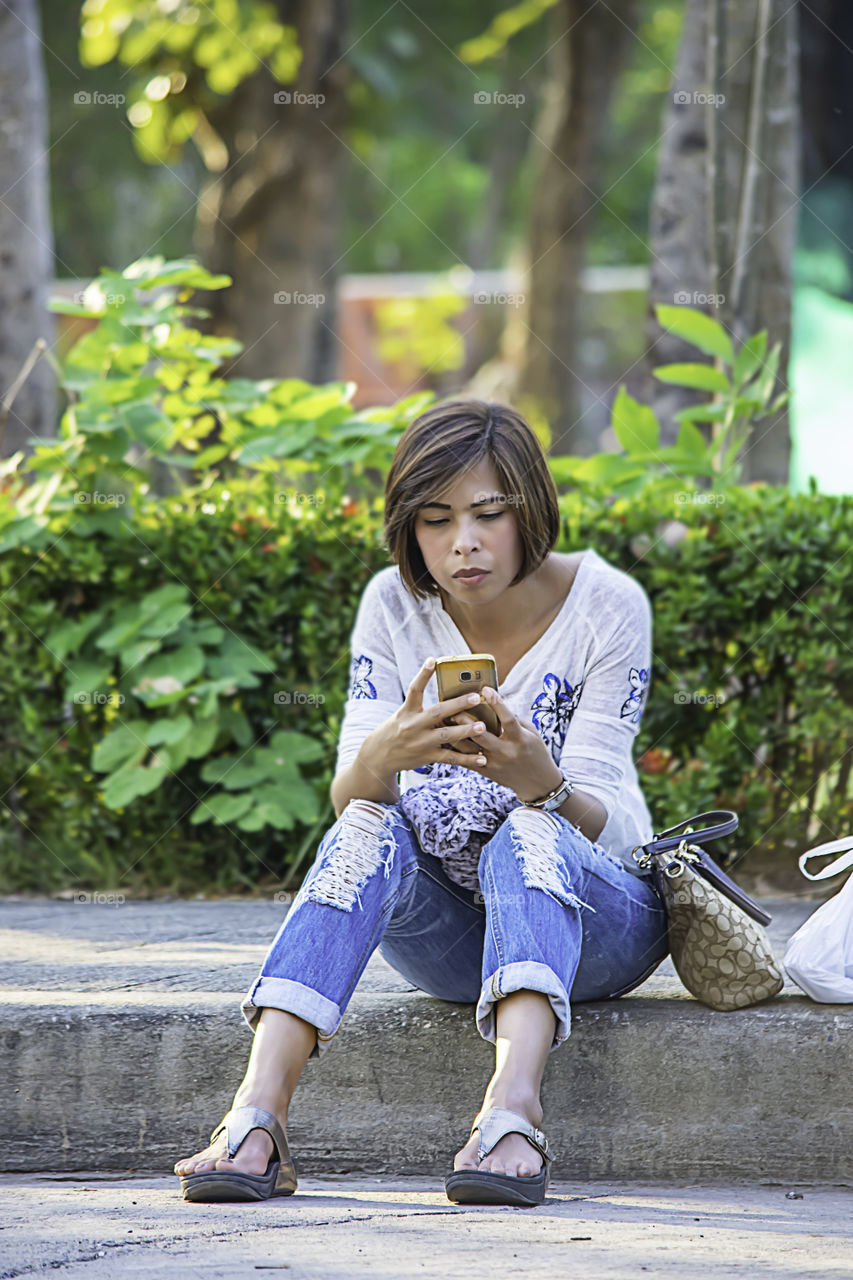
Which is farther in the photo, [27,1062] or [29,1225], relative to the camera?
[27,1062]

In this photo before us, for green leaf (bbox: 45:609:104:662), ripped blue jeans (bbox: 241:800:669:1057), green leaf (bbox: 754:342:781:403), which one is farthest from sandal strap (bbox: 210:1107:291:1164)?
green leaf (bbox: 754:342:781:403)

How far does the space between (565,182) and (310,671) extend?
9102 millimetres

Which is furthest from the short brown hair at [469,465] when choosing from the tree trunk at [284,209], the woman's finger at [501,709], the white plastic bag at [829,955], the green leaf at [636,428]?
the tree trunk at [284,209]

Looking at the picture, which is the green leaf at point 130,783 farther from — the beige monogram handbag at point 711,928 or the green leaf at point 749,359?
the green leaf at point 749,359

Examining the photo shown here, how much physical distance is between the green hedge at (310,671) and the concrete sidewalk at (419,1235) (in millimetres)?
1677

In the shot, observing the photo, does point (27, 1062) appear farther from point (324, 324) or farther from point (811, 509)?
point (324, 324)

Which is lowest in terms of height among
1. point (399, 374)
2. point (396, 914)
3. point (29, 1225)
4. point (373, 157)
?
point (29, 1225)

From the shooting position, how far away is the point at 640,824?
2.79 meters

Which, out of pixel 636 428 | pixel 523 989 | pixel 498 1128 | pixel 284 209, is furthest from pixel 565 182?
pixel 498 1128

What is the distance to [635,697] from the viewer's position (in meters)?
Answer: 2.73

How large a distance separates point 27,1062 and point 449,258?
→ 107 feet

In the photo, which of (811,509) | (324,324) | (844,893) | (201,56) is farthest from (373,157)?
(844,893)

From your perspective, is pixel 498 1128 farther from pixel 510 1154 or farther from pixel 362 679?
pixel 362 679

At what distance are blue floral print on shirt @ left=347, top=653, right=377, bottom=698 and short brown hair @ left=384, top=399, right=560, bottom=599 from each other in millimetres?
186
